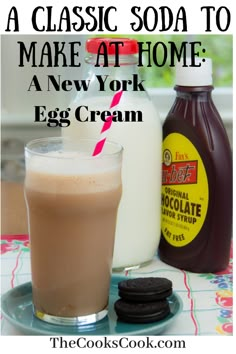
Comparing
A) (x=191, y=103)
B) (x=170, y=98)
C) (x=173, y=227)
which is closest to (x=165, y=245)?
(x=173, y=227)

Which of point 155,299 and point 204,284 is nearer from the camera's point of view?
point 155,299

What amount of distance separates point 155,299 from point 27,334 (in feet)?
0.45

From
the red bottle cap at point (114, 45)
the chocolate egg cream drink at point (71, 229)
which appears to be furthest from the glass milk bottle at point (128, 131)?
the chocolate egg cream drink at point (71, 229)

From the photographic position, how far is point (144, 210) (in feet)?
2.94

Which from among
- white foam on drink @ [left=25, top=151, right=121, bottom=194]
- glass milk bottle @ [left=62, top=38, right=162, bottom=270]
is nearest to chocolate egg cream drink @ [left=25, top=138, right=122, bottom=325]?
white foam on drink @ [left=25, top=151, right=121, bottom=194]

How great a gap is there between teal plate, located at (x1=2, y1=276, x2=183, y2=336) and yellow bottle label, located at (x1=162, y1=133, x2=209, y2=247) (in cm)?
16

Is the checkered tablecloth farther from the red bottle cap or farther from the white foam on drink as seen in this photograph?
the red bottle cap

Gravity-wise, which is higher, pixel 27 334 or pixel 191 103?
pixel 191 103

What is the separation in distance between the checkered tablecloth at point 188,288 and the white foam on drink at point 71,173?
159mm

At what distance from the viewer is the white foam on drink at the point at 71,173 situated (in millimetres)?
700

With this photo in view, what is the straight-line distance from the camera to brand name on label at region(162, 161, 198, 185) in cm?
87

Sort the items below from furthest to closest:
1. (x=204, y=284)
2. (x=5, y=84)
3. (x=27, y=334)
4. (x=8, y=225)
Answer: (x=5, y=84) < (x=8, y=225) < (x=204, y=284) < (x=27, y=334)

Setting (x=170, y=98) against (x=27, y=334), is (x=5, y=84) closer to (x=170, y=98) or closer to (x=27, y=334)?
(x=170, y=98)

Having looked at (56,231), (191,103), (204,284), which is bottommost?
(204,284)
